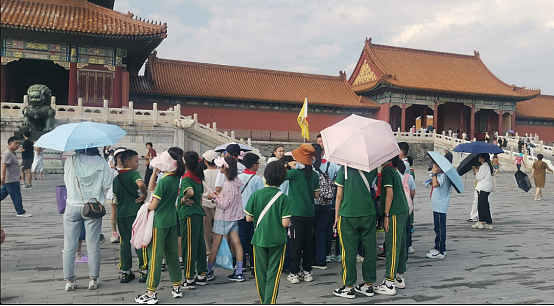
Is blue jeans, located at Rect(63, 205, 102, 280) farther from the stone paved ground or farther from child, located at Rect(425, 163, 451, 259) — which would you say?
child, located at Rect(425, 163, 451, 259)

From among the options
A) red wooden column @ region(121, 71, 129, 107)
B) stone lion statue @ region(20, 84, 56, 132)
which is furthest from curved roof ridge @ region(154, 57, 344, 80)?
stone lion statue @ region(20, 84, 56, 132)

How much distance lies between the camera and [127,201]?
4.59 metres

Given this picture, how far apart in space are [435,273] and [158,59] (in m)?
22.2

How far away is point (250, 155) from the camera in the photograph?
16.0 ft

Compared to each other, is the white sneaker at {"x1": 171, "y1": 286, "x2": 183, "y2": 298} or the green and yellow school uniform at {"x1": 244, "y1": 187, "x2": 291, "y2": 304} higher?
the green and yellow school uniform at {"x1": 244, "y1": 187, "x2": 291, "y2": 304}

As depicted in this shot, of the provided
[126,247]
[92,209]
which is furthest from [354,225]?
[92,209]

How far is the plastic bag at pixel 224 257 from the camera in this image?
4.69 m

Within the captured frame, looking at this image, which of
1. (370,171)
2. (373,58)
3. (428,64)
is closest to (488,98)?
(428,64)

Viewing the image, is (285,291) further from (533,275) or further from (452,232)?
(452,232)

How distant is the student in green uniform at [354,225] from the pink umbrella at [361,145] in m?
0.17

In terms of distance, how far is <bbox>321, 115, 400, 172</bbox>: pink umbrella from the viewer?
4121mm

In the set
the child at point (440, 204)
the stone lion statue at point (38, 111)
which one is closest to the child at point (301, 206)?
the child at point (440, 204)

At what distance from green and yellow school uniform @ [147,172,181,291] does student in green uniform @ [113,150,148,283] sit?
0.49 m

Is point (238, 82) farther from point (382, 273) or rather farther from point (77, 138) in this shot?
point (77, 138)
